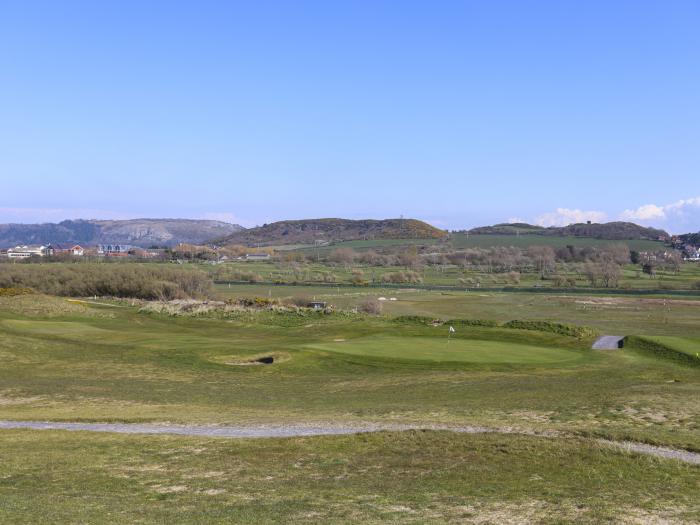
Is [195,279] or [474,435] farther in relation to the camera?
[195,279]

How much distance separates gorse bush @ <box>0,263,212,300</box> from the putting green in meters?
54.5

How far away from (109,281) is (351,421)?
8043cm

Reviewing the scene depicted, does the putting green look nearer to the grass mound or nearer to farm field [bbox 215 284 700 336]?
the grass mound

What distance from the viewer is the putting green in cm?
3853

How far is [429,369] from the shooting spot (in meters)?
36.2

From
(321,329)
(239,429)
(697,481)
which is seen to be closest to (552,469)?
(697,481)

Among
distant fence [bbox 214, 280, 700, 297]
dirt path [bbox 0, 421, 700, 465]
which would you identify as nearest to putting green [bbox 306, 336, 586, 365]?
dirt path [bbox 0, 421, 700, 465]

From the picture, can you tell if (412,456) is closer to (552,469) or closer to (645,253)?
(552,469)

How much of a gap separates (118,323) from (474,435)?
46812 millimetres

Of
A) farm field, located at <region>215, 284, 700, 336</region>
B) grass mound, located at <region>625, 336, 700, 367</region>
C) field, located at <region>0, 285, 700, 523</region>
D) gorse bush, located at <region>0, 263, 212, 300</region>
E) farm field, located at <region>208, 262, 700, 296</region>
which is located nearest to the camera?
field, located at <region>0, 285, 700, 523</region>

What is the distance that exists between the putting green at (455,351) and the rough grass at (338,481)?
19.5m

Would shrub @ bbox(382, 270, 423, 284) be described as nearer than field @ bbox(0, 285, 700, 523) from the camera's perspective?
No

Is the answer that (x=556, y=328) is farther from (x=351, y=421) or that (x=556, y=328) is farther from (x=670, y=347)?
(x=351, y=421)

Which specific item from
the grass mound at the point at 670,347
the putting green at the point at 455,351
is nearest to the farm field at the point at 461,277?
the grass mound at the point at 670,347
